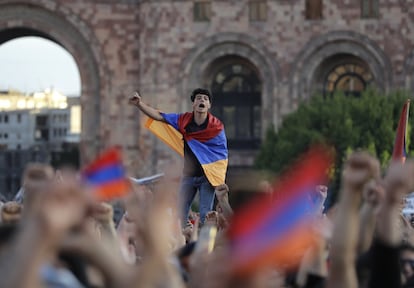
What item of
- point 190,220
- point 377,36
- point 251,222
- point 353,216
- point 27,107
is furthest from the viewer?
point 27,107

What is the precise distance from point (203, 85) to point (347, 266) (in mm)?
50397

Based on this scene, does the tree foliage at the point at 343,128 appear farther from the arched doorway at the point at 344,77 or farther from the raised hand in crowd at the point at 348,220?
the raised hand in crowd at the point at 348,220

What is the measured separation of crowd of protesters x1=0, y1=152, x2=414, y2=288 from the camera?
271 inches

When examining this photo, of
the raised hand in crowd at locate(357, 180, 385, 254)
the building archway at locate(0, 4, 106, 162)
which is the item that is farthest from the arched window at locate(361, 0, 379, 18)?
the raised hand in crowd at locate(357, 180, 385, 254)

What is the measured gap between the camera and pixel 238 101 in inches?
2367

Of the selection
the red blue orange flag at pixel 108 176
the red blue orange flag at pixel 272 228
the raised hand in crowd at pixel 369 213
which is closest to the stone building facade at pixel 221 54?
the raised hand in crowd at pixel 369 213

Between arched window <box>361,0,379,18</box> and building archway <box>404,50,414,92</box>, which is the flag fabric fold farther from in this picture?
arched window <box>361,0,379,18</box>

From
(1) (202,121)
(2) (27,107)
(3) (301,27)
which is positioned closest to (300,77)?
(3) (301,27)

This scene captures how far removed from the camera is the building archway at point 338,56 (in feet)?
188

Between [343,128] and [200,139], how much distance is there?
104 feet

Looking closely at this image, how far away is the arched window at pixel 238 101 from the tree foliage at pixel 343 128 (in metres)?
6.63

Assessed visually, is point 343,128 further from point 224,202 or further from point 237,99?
point 224,202

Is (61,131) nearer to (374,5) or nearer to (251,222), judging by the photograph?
(374,5)

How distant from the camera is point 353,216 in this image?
832cm
